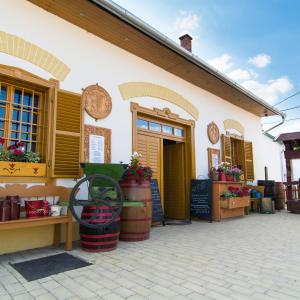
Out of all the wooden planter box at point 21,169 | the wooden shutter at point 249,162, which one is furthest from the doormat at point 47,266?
the wooden shutter at point 249,162

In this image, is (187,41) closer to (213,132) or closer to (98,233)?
(213,132)

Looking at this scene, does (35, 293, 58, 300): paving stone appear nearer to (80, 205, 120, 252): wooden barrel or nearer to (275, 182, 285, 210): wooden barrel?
(80, 205, 120, 252): wooden barrel

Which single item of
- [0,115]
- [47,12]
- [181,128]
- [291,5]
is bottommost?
[0,115]

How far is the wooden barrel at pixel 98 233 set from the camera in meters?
3.73

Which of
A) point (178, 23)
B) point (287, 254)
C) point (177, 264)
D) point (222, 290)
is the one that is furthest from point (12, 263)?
point (178, 23)

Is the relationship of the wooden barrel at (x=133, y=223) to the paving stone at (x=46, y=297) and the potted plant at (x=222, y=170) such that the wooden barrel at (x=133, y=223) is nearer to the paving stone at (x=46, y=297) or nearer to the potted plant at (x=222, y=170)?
the paving stone at (x=46, y=297)

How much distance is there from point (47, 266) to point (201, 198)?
441 centimetres

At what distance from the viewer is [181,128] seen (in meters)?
7.30

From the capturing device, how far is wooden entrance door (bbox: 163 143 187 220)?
23.5 ft

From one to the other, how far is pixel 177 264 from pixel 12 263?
200 cm

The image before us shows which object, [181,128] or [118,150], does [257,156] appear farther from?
[118,150]

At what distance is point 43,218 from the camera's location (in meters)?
3.62

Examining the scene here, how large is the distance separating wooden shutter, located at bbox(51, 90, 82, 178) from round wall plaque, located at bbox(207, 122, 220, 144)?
435 centimetres

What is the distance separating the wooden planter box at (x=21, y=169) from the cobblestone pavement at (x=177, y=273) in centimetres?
112
